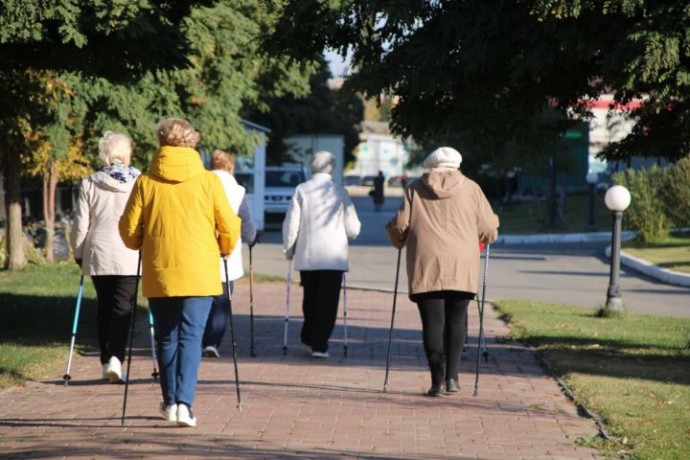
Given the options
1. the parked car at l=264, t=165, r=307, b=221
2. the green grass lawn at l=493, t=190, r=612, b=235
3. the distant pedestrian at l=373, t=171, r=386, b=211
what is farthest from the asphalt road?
the distant pedestrian at l=373, t=171, r=386, b=211

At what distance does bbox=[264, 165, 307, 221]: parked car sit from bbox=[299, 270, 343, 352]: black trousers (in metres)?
29.2

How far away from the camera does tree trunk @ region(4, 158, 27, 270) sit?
20.3 m

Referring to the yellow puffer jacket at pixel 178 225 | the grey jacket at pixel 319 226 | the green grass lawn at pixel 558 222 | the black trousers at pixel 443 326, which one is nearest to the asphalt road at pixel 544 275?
the green grass lawn at pixel 558 222

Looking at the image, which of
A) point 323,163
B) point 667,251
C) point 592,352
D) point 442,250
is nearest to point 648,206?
point 667,251

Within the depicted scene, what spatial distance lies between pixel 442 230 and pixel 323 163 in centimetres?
229

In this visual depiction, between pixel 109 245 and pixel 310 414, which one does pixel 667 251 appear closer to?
pixel 109 245

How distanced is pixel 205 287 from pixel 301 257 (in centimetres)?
360

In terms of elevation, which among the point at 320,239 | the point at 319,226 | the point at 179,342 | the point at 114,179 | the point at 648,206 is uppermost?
the point at 114,179

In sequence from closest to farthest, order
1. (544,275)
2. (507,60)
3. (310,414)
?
(310,414) < (507,60) < (544,275)

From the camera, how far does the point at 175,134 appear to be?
7.29m

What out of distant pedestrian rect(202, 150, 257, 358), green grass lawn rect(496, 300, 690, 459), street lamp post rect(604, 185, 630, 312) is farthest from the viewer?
street lamp post rect(604, 185, 630, 312)

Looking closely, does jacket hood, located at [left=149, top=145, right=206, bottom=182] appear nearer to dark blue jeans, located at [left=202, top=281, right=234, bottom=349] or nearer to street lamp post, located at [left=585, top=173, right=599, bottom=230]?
dark blue jeans, located at [left=202, top=281, right=234, bottom=349]

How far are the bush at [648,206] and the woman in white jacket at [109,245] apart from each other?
22388mm

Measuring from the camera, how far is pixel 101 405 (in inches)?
317
